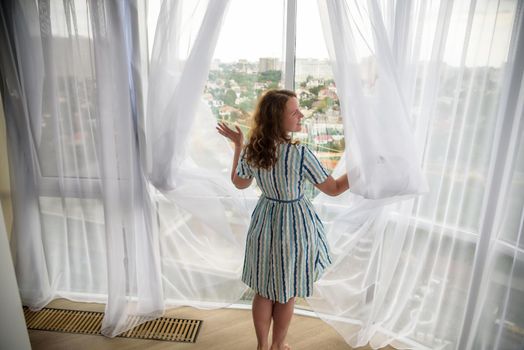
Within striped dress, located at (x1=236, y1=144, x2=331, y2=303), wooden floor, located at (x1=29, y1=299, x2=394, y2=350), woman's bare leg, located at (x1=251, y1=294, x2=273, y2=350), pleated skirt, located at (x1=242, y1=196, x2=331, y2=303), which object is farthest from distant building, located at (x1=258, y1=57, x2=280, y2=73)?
wooden floor, located at (x1=29, y1=299, x2=394, y2=350)

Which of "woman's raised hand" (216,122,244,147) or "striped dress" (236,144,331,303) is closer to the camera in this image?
"striped dress" (236,144,331,303)

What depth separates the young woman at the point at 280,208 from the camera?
132cm

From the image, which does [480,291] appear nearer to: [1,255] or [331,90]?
[331,90]

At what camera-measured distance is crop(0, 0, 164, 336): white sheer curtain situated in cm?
153

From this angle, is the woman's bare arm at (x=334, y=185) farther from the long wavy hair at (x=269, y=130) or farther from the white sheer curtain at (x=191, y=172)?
the white sheer curtain at (x=191, y=172)

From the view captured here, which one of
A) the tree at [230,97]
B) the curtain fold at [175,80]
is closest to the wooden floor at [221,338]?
the curtain fold at [175,80]

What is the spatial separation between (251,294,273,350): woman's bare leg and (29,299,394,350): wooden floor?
0.18 metres

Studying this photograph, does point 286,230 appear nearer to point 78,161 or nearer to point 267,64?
point 267,64

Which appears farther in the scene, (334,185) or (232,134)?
(232,134)

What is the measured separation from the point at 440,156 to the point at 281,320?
3.25ft

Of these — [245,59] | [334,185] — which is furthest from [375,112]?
[245,59]

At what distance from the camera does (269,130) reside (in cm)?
132

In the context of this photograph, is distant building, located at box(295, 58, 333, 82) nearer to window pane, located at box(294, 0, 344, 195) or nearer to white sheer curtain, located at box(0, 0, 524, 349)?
window pane, located at box(294, 0, 344, 195)

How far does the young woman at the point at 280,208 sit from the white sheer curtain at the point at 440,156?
0.56ft
